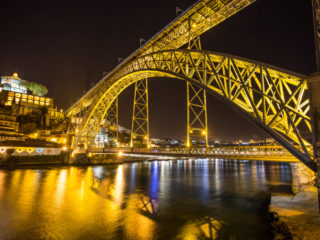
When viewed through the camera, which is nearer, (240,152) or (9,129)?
(240,152)

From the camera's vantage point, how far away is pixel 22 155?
1339 inches

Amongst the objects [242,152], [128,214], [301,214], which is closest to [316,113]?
[301,214]

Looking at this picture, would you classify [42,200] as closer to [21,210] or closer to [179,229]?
[21,210]

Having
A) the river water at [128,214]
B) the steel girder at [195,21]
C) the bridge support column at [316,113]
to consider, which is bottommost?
the river water at [128,214]

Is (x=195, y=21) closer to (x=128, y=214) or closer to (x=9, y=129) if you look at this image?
(x=128, y=214)

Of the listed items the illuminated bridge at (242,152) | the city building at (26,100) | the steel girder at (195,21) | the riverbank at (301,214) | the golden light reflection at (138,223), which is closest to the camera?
the riverbank at (301,214)

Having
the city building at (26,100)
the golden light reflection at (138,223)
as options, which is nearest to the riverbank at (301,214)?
the golden light reflection at (138,223)

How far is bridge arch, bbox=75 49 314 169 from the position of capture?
25.3 feet

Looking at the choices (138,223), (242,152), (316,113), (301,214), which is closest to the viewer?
(316,113)

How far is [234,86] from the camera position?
10.3m

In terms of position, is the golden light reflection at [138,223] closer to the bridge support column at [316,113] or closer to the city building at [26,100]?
the bridge support column at [316,113]

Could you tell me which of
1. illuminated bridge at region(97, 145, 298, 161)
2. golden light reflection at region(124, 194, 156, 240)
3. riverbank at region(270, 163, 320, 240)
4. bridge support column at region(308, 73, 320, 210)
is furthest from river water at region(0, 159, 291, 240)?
bridge support column at region(308, 73, 320, 210)

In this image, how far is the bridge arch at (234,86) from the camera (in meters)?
7.70

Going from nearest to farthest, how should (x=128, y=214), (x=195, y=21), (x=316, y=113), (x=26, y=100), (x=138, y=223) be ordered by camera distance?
(x=316, y=113), (x=138, y=223), (x=128, y=214), (x=195, y=21), (x=26, y=100)
